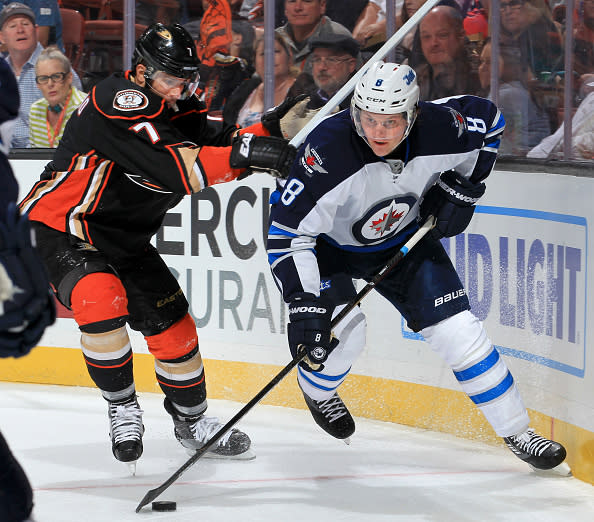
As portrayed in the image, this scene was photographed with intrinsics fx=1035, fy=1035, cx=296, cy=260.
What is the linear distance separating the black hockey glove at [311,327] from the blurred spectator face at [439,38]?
137 centimetres

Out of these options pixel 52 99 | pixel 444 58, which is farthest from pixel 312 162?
pixel 52 99

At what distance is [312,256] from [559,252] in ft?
2.80

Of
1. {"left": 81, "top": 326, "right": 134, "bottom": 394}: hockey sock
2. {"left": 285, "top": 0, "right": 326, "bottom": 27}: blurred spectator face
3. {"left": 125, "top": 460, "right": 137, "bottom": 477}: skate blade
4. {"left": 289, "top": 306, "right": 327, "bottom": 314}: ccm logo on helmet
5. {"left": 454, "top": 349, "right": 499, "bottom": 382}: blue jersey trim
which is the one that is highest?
{"left": 285, "top": 0, "right": 326, "bottom": 27}: blurred spectator face

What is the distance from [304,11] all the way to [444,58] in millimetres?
676

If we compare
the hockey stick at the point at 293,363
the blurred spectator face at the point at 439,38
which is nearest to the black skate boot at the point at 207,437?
the hockey stick at the point at 293,363

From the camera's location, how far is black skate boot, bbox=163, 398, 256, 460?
11.6ft

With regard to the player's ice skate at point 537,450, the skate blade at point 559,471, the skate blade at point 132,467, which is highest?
→ the player's ice skate at point 537,450

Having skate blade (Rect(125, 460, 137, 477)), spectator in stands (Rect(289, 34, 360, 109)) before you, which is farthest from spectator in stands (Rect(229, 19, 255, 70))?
skate blade (Rect(125, 460, 137, 477))

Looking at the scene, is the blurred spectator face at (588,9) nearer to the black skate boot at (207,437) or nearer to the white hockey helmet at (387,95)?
the white hockey helmet at (387,95)

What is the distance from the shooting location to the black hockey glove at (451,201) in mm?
3070

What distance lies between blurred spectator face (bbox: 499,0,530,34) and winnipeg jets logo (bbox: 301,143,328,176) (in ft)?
3.99

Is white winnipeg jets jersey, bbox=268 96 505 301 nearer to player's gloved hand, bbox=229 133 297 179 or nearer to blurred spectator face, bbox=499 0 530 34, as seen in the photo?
player's gloved hand, bbox=229 133 297 179

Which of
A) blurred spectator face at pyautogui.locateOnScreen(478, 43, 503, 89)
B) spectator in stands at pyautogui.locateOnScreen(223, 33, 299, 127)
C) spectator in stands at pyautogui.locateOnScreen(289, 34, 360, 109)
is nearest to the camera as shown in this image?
blurred spectator face at pyautogui.locateOnScreen(478, 43, 503, 89)

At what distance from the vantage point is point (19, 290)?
1756 millimetres
